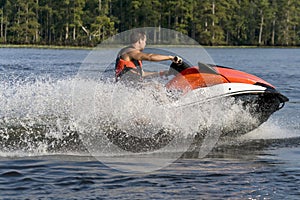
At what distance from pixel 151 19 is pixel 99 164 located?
7742 centimetres

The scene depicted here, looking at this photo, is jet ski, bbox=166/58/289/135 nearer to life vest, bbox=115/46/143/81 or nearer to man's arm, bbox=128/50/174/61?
man's arm, bbox=128/50/174/61

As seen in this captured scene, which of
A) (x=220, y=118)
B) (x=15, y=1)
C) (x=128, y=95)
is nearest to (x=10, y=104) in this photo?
(x=128, y=95)

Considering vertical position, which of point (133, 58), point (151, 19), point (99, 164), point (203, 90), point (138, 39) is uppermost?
point (151, 19)

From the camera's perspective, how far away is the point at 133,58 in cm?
945

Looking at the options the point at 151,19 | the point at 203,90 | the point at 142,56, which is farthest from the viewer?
the point at 151,19

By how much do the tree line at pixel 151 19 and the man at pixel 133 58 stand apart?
63910 millimetres

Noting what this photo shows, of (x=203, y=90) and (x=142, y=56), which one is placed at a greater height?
(x=142, y=56)

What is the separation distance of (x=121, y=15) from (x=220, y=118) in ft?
268

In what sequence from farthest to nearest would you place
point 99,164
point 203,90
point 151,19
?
point 151,19 → point 203,90 → point 99,164

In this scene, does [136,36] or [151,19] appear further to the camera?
[151,19]

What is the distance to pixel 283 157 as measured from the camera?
8750 mm

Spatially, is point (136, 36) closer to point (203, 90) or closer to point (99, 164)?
point (203, 90)

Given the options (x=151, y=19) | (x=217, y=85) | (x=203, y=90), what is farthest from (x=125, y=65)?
(x=151, y=19)

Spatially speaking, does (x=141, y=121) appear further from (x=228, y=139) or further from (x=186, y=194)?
(x=186, y=194)
